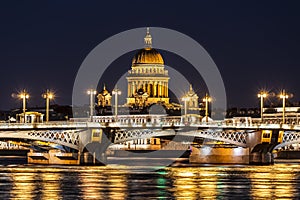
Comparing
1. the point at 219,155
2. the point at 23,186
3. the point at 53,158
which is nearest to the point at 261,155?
the point at 219,155

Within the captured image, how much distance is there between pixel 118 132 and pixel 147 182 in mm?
38998

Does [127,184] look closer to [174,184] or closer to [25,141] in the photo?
[174,184]

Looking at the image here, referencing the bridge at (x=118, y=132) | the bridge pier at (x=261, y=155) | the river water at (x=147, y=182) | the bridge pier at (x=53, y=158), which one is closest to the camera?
the river water at (x=147, y=182)

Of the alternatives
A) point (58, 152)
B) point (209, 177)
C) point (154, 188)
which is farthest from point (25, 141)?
point (154, 188)

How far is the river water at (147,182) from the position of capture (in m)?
87.4

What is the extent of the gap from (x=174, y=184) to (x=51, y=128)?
111 feet

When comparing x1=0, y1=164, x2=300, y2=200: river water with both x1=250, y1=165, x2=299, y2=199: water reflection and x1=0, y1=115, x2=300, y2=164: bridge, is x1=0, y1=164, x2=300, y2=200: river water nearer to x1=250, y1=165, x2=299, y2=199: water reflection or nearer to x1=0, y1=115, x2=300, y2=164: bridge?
x1=250, y1=165, x2=299, y2=199: water reflection

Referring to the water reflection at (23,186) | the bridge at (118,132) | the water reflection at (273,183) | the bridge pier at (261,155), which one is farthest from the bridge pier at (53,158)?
the water reflection at (23,186)

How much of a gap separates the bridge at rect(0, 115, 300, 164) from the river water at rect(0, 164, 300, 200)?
14.8ft

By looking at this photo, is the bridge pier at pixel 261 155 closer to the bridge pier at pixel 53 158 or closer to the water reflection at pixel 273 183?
the water reflection at pixel 273 183

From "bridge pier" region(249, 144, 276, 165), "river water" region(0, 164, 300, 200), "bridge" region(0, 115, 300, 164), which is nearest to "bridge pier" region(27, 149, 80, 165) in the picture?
"bridge" region(0, 115, 300, 164)

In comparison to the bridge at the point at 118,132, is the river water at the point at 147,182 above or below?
below

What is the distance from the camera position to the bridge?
129250 millimetres

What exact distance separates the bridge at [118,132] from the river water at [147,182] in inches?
177
